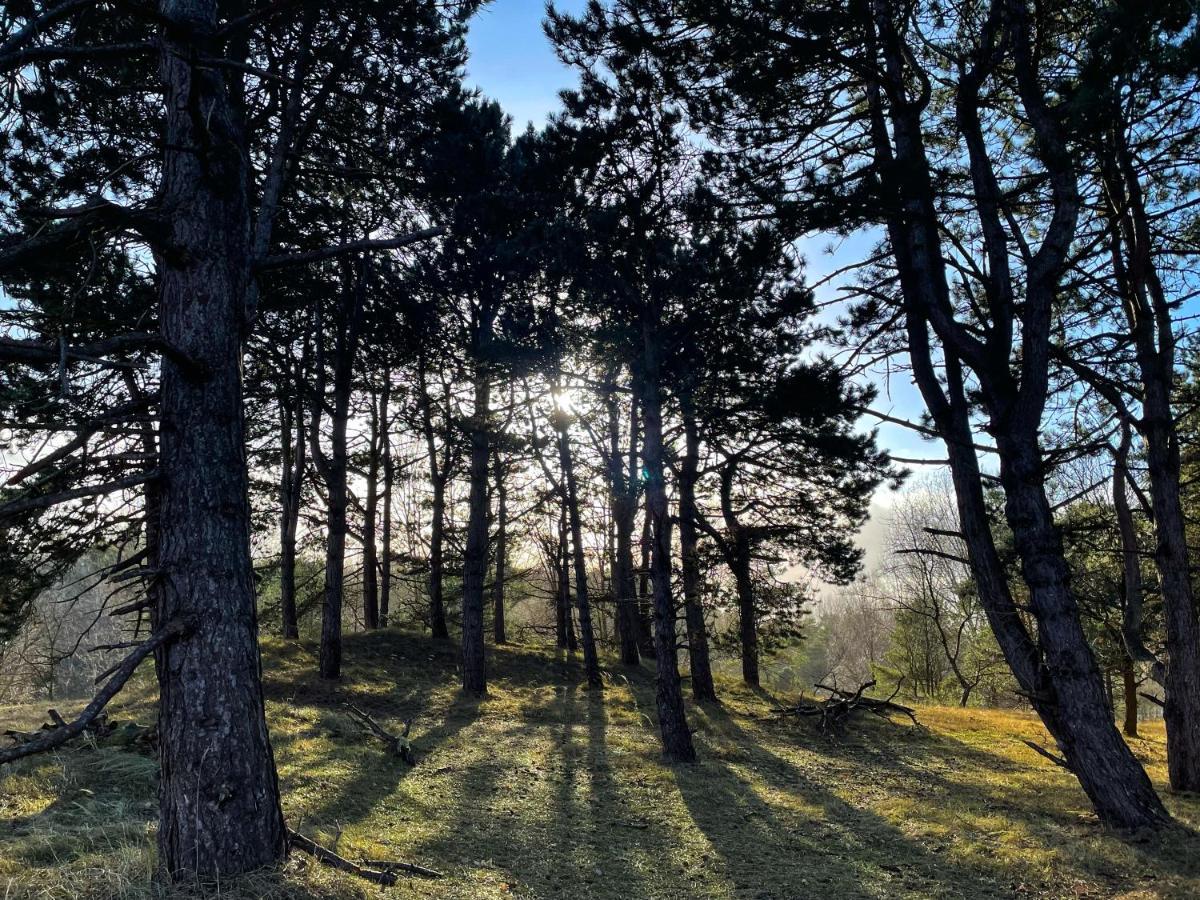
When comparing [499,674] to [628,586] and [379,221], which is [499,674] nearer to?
[628,586]

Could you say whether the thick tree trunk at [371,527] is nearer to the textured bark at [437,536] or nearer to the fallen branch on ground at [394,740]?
the textured bark at [437,536]

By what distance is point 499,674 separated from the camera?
58.1 ft

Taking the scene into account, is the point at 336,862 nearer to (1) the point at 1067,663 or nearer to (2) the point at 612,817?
(2) the point at 612,817

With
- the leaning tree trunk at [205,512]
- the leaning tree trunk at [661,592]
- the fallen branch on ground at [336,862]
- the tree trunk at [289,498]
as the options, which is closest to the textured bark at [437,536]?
the tree trunk at [289,498]

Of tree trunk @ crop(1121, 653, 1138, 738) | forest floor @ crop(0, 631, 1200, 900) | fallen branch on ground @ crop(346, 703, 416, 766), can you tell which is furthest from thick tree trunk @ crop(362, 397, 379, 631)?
tree trunk @ crop(1121, 653, 1138, 738)

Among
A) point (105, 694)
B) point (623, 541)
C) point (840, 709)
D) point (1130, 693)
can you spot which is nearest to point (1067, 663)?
point (840, 709)

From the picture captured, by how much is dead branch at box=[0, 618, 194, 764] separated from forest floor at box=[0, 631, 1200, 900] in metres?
0.89

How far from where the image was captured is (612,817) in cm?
738

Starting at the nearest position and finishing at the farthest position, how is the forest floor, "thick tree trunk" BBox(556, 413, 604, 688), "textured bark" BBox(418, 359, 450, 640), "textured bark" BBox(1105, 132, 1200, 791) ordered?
the forest floor, "textured bark" BBox(1105, 132, 1200, 791), "thick tree trunk" BBox(556, 413, 604, 688), "textured bark" BBox(418, 359, 450, 640)

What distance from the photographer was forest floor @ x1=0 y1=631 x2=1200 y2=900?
507 centimetres

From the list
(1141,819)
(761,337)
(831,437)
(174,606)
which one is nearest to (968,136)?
(761,337)

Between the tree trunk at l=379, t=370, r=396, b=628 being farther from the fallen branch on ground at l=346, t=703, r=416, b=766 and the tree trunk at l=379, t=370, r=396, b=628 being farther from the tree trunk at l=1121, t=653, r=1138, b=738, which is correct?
the tree trunk at l=1121, t=653, r=1138, b=738

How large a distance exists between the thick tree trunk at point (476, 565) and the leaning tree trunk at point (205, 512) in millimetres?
9480

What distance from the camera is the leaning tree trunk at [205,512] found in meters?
4.00
